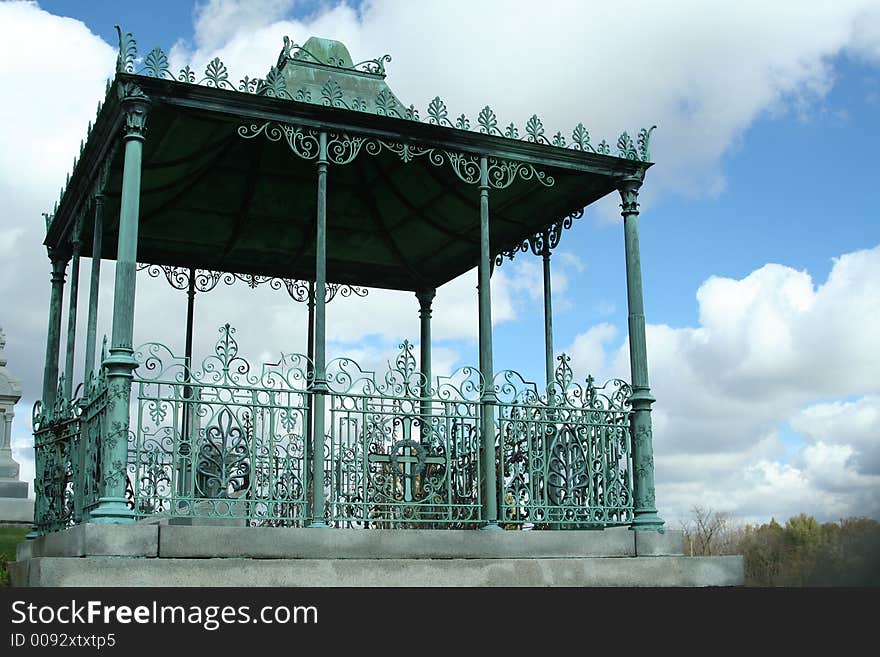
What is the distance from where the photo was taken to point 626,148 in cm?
1133

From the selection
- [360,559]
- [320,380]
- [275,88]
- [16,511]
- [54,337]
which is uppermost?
[275,88]

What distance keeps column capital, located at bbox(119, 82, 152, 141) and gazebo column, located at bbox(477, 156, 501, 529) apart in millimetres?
3472

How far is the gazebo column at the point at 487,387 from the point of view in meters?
9.78

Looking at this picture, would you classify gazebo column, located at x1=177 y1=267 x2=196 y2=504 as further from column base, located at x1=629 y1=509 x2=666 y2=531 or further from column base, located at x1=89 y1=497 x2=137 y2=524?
column base, located at x1=629 y1=509 x2=666 y2=531

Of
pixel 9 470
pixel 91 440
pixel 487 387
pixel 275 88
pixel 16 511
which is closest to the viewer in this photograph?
pixel 91 440

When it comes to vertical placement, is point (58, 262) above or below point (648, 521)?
above

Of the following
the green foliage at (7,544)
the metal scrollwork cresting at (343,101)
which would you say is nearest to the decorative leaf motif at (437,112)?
the metal scrollwork cresting at (343,101)

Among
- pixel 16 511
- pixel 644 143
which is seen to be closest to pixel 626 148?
pixel 644 143

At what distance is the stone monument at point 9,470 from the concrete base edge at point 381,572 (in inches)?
312

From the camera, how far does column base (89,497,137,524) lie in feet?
27.2

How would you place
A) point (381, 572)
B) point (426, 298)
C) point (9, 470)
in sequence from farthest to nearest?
1. point (9, 470)
2. point (426, 298)
3. point (381, 572)

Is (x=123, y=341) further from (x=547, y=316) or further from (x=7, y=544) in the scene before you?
(x=7, y=544)

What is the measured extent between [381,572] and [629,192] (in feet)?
17.1
